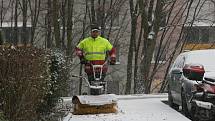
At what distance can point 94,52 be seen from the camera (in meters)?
14.6

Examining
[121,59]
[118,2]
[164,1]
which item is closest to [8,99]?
[164,1]

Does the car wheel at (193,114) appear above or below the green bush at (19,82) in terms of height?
below

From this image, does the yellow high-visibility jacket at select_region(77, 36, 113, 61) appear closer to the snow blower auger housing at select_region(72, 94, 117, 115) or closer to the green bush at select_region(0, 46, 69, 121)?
the snow blower auger housing at select_region(72, 94, 117, 115)

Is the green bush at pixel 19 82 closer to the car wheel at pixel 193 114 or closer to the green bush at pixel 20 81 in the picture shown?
the green bush at pixel 20 81

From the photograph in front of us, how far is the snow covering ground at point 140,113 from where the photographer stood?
12453 millimetres

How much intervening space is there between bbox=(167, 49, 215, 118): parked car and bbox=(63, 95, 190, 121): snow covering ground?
28cm

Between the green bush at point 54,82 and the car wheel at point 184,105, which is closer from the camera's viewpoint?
the green bush at point 54,82

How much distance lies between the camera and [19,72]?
8484 millimetres

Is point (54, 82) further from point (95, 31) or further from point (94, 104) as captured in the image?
point (95, 31)

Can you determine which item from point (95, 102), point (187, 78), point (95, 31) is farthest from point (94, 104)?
A: point (187, 78)

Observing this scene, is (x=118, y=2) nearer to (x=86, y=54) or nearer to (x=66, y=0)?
(x=66, y=0)

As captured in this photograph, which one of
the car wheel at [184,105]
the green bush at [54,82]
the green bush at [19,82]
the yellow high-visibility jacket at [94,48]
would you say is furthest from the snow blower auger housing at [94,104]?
the green bush at [19,82]

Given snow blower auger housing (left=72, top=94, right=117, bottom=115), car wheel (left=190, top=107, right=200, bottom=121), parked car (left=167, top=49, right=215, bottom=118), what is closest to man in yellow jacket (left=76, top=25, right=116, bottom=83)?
snow blower auger housing (left=72, top=94, right=117, bottom=115)

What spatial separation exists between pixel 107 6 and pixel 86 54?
27.6 m
